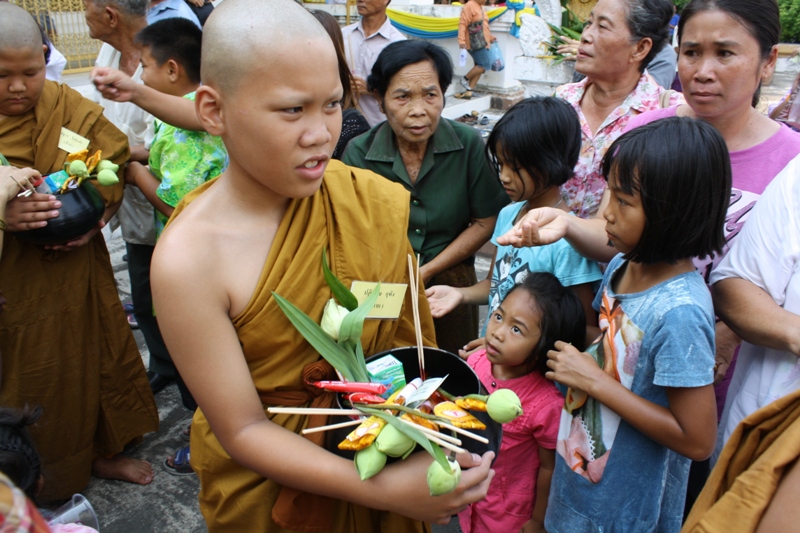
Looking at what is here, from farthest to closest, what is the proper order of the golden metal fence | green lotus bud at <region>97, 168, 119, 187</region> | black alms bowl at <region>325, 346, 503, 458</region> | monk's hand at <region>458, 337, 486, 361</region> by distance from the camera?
the golden metal fence, green lotus bud at <region>97, 168, 119, 187</region>, monk's hand at <region>458, 337, 486, 361</region>, black alms bowl at <region>325, 346, 503, 458</region>

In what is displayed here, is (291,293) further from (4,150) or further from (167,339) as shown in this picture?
(4,150)

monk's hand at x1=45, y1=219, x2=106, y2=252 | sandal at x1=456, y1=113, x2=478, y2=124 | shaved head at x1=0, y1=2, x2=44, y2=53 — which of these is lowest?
sandal at x1=456, y1=113, x2=478, y2=124

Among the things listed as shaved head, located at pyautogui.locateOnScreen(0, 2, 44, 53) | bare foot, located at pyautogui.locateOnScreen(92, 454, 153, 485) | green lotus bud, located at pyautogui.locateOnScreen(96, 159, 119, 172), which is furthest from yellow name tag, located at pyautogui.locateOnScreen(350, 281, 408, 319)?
bare foot, located at pyautogui.locateOnScreen(92, 454, 153, 485)

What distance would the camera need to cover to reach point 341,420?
4.33 ft

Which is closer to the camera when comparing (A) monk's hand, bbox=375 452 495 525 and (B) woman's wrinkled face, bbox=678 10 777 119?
(A) monk's hand, bbox=375 452 495 525

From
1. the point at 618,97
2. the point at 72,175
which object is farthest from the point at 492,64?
the point at 72,175

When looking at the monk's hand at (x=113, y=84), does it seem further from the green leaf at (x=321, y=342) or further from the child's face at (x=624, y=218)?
the child's face at (x=624, y=218)

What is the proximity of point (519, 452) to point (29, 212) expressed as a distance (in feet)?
6.44

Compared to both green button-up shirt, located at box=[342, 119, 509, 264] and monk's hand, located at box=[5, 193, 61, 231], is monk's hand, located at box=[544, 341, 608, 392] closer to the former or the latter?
green button-up shirt, located at box=[342, 119, 509, 264]

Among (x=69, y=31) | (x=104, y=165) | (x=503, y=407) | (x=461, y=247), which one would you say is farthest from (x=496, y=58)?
(x=503, y=407)

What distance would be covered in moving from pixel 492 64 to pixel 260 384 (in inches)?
396

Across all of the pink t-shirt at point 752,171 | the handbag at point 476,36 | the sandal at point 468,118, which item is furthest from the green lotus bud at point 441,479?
the handbag at point 476,36

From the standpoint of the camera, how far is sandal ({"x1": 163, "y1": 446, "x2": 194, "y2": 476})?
9.44 ft

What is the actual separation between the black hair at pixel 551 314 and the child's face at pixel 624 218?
1.11 feet
